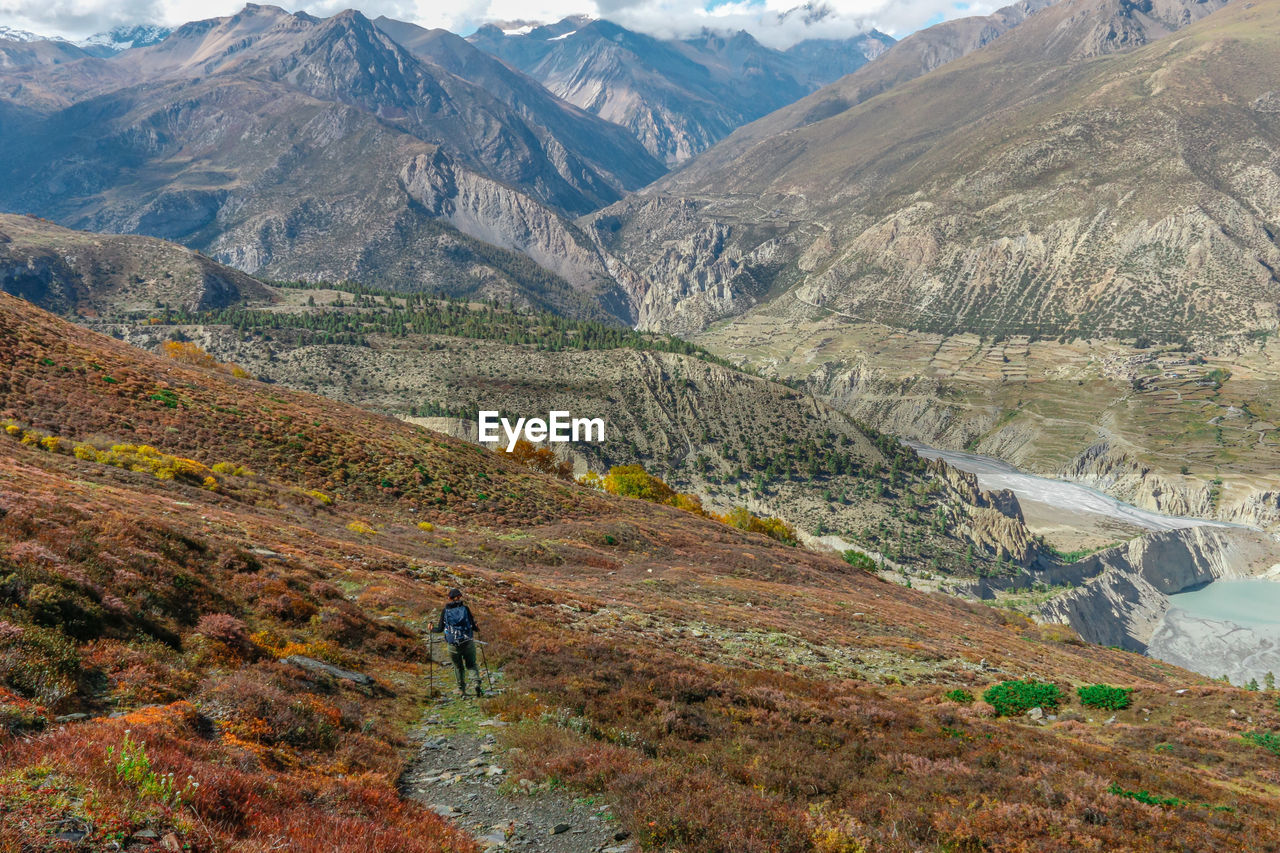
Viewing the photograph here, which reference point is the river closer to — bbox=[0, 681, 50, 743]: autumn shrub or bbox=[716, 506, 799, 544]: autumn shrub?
bbox=[716, 506, 799, 544]: autumn shrub

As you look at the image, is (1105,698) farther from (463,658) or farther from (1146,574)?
(1146,574)

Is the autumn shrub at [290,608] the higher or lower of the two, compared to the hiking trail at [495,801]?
higher

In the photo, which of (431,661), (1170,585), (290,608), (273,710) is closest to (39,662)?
(273,710)

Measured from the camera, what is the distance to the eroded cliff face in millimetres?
121062

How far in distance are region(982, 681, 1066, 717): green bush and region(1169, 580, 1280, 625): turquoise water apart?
16522 cm

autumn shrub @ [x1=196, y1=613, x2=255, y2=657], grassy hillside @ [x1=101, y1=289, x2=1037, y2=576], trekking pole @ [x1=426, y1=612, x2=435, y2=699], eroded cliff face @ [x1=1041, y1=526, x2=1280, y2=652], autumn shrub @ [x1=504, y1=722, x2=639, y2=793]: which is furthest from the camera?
grassy hillside @ [x1=101, y1=289, x2=1037, y2=576]

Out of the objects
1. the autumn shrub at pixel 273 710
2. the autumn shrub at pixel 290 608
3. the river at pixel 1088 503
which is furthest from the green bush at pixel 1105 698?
the river at pixel 1088 503

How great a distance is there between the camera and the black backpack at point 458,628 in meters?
15.3

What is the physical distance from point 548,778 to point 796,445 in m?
150

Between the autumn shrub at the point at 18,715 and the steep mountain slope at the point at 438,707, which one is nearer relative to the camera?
the autumn shrub at the point at 18,715

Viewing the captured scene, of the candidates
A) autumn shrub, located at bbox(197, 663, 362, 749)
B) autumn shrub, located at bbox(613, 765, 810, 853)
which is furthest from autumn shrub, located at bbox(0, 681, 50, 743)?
autumn shrub, located at bbox(613, 765, 810, 853)

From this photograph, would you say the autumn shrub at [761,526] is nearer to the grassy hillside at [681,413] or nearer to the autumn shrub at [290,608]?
the grassy hillside at [681,413]

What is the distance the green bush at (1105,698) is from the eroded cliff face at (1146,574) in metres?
104

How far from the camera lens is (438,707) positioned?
14414mm
